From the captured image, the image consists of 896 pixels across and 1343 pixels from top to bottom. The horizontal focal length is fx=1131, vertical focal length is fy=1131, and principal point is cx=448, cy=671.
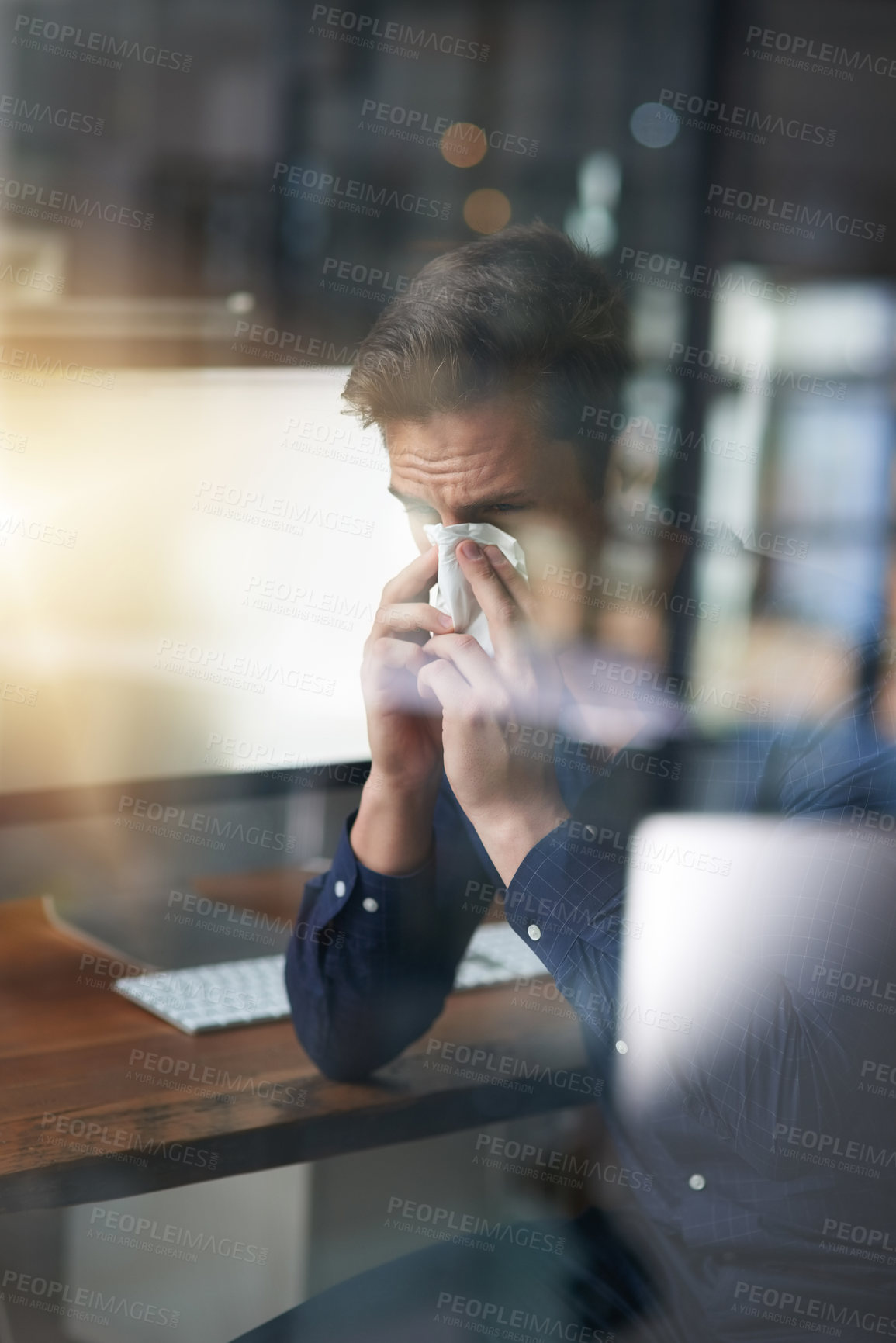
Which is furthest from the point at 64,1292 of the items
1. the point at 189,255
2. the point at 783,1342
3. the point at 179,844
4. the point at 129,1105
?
the point at 189,255

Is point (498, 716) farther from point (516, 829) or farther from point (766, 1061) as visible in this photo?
point (766, 1061)

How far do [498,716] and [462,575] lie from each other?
0.07 metres

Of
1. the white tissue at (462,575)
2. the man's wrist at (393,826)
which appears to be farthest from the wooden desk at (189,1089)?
the white tissue at (462,575)

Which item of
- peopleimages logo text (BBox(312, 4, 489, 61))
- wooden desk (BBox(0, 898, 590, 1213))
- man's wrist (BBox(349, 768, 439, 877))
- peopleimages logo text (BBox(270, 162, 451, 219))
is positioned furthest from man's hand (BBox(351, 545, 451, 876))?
peopleimages logo text (BBox(312, 4, 489, 61))

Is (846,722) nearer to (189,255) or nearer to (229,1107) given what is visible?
(229,1107)

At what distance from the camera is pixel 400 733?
2.20 ft

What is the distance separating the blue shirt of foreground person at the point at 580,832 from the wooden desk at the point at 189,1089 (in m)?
0.03

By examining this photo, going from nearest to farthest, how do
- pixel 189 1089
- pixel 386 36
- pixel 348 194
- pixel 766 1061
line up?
pixel 766 1061, pixel 189 1089, pixel 348 194, pixel 386 36

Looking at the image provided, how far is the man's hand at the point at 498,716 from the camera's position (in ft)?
1.88

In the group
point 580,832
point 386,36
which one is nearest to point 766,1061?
point 580,832

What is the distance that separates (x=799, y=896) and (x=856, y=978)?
0.15ft

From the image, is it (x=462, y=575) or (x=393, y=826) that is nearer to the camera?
(x=462, y=575)

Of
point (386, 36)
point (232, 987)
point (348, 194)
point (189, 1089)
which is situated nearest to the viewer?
point (189, 1089)

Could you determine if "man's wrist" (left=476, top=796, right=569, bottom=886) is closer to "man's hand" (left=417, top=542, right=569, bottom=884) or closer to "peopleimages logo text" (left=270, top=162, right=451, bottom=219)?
"man's hand" (left=417, top=542, right=569, bottom=884)
